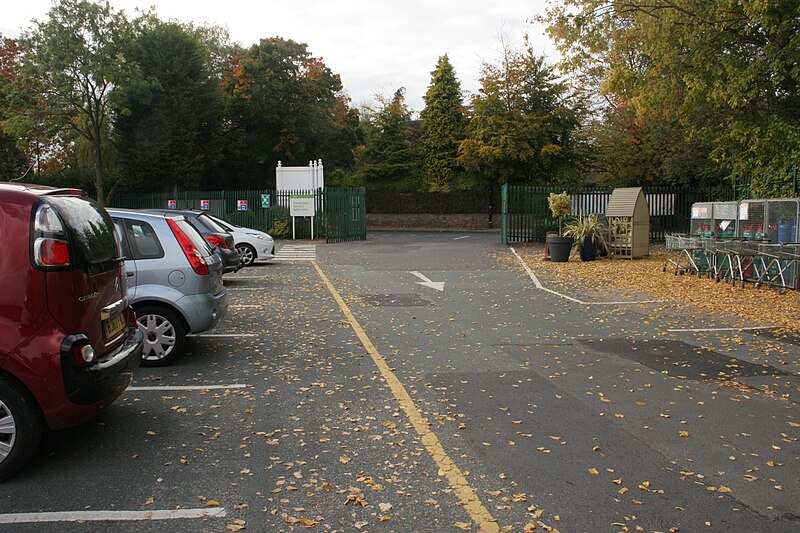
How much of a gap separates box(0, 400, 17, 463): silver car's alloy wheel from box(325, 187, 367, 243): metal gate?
25.3m

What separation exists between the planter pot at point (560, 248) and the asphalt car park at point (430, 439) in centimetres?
1060

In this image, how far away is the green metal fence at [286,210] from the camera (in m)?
29.9

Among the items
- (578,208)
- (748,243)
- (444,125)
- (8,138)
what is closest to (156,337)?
(748,243)

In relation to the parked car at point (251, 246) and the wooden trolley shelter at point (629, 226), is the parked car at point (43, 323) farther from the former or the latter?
the wooden trolley shelter at point (629, 226)

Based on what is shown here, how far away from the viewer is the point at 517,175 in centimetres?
4100

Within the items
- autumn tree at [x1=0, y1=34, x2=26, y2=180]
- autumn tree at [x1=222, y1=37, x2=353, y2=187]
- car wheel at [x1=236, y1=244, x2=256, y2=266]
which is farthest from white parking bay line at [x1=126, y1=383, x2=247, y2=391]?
autumn tree at [x1=222, y1=37, x2=353, y2=187]

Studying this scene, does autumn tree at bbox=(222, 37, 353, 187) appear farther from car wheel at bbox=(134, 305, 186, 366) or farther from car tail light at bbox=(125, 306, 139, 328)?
car tail light at bbox=(125, 306, 139, 328)

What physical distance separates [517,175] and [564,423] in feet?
121

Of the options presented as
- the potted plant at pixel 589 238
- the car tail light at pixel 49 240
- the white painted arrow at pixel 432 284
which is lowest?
Answer: the white painted arrow at pixel 432 284

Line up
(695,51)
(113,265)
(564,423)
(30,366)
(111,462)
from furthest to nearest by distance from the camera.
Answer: (695,51) < (564,423) < (113,265) < (111,462) < (30,366)

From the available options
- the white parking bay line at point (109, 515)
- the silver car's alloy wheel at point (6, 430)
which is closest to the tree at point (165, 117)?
the silver car's alloy wheel at point (6, 430)

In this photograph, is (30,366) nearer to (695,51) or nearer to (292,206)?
(695,51)

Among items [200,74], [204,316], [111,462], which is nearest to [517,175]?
[200,74]

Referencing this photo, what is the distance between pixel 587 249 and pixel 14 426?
699 inches
